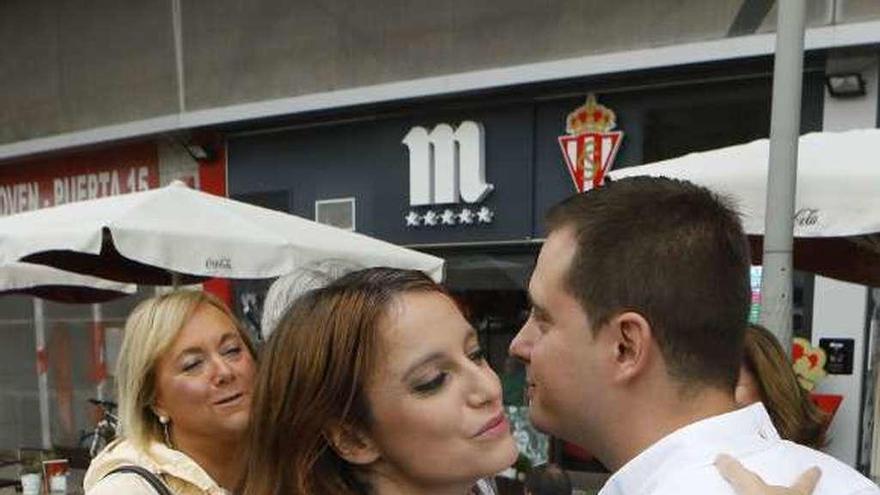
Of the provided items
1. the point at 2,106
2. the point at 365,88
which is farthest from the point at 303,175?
the point at 2,106

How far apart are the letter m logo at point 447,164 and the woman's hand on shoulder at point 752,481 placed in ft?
22.5

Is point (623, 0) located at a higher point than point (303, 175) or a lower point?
higher

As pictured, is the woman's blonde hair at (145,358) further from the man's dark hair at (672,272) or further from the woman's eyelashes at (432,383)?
the man's dark hair at (672,272)

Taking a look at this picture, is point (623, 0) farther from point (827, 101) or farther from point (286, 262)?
point (286, 262)

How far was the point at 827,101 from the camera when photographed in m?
6.77

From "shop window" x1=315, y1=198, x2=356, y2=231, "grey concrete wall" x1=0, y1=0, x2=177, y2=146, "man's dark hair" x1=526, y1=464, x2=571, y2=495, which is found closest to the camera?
"man's dark hair" x1=526, y1=464, x2=571, y2=495

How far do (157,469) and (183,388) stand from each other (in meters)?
0.29

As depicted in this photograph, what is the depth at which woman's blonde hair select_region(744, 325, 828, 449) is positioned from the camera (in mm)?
2264

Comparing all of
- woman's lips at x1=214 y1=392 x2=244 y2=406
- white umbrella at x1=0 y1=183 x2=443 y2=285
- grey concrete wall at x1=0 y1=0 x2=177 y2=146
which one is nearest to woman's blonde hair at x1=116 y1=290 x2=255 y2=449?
woman's lips at x1=214 y1=392 x2=244 y2=406

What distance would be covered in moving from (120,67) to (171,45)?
94 cm

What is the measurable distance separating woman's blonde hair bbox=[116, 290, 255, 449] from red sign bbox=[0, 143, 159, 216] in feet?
27.4

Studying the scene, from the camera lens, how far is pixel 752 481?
1.27m

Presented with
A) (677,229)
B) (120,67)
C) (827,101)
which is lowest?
(677,229)

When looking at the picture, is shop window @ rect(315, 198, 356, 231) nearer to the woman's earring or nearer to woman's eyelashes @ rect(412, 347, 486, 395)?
the woman's earring
